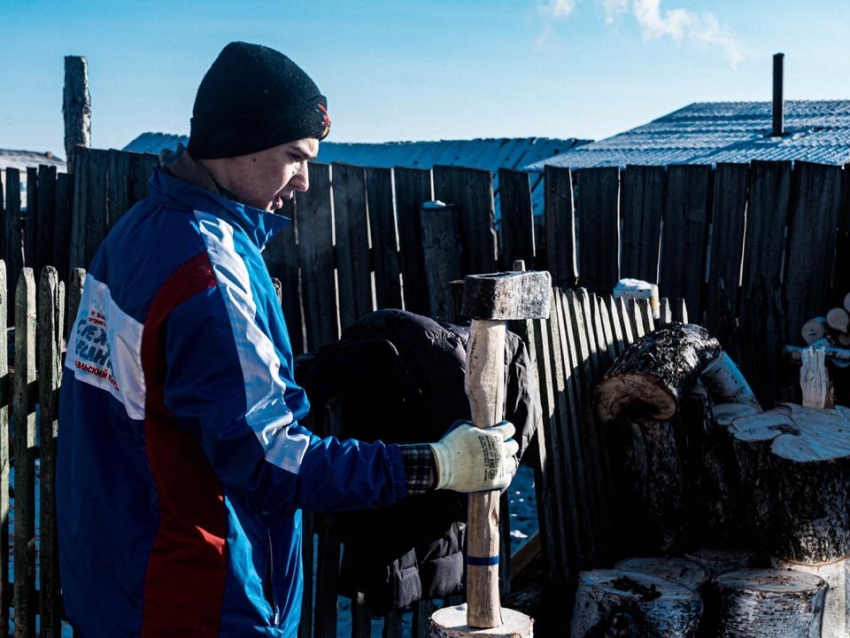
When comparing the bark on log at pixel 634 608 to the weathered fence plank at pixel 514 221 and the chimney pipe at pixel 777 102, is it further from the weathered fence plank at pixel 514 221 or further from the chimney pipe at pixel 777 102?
the chimney pipe at pixel 777 102

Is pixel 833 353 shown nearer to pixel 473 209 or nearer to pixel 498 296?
pixel 473 209

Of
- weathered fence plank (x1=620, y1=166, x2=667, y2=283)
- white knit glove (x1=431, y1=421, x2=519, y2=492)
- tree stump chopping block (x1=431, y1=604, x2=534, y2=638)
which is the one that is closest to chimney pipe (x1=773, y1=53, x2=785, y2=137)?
weathered fence plank (x1=620, y1=166, x2=667, y2=283)

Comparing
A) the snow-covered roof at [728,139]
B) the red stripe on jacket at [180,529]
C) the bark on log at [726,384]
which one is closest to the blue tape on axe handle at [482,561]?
the red stripe on jacket at [180,529]

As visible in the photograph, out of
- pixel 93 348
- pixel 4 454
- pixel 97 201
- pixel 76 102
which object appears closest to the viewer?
pixel 93 348

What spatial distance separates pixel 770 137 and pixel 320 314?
5.60 meters

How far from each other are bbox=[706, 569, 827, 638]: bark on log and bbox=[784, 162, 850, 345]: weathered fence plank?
104 inches

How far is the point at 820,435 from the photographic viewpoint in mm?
4605

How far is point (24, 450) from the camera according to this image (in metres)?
3.68

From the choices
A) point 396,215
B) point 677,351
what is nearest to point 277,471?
point 677,351

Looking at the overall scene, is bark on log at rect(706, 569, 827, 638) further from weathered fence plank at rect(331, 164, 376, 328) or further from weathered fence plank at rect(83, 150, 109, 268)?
weathered fence plank at rect(83, 150, 109, 268)

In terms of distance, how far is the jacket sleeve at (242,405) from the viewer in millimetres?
1989

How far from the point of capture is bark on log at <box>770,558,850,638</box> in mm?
4441

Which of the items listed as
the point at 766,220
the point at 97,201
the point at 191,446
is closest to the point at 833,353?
the point at 766,220

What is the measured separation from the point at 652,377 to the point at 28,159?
53.0 ft
